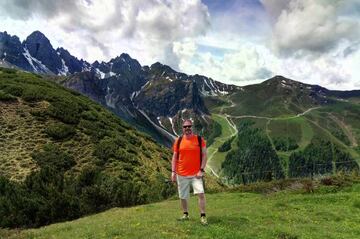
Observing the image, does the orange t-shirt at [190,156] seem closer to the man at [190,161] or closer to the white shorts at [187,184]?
the man at [190,161]

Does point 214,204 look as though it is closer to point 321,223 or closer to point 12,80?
point 321,223

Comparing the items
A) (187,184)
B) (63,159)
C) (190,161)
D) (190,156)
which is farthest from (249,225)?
(63,159)

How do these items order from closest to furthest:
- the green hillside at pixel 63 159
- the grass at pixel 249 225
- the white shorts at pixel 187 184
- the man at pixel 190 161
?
the grass at pixel 249 225
the white shorts at pixel 187 184
the man at pixel 190 161
the green hillside at pixel 63 159

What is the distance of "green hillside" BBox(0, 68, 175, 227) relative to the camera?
31328 millimetres

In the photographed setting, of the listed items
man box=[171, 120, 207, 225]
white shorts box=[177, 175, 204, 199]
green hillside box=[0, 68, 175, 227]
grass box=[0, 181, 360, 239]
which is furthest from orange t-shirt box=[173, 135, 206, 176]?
green hillside box=[0, 68, 175, 227]

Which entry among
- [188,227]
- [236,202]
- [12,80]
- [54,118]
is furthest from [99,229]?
[12,80]

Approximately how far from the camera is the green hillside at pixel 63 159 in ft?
103

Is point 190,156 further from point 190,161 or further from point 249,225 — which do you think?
point 249,225

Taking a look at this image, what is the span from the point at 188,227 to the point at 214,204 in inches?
627

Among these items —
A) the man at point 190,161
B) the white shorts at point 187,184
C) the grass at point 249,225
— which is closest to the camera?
the grass at point 249,225

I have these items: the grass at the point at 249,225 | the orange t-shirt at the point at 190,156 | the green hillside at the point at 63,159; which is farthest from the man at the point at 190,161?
the green hillside at the point at 63,159

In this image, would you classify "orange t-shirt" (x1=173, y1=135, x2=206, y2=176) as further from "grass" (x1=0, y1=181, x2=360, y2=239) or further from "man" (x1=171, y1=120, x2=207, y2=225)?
"grass" (x1=0, y1=181, x2=360, y2=239)

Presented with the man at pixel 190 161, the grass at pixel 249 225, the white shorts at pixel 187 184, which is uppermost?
the man at pixel 190 161

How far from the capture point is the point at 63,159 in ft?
164
